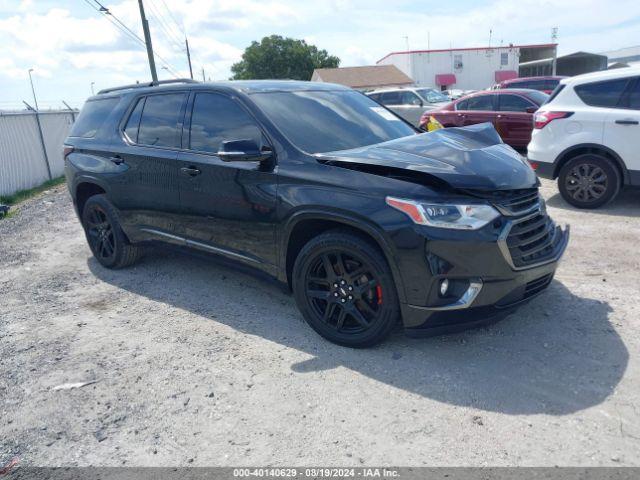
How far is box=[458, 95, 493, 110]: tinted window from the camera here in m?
11.7

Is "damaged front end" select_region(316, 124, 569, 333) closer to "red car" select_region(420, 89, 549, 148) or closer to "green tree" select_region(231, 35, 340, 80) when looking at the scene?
"red car" select_region(420, 89, 549, 148)

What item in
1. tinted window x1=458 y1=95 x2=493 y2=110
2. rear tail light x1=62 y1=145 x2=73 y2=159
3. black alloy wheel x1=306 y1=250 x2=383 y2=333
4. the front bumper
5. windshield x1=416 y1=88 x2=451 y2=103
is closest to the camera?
the front bumper

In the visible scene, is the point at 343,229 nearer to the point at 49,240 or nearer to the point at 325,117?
the point at 325,117

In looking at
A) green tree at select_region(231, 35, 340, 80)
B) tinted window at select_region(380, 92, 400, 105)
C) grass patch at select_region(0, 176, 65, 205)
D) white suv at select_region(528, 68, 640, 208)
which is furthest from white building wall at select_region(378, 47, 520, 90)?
white suv at select_region(528, 68, 640, 208)

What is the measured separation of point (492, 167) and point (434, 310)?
3.42ft

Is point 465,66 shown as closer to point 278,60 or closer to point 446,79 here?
point 446,79

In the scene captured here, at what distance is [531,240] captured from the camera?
11.2ft

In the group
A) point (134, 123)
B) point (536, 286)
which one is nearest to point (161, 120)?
point (134, 123)

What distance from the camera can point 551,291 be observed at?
174 inches

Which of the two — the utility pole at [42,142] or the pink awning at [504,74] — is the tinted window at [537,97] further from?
the pink awning at [504,74]

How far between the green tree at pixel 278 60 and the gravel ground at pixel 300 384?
71435 mm

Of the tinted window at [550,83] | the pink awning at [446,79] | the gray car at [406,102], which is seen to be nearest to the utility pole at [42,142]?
the gray car at [406,102]

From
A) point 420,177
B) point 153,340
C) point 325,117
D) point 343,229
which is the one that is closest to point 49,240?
point 153,340

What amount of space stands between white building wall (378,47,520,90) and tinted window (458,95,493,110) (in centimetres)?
4405
